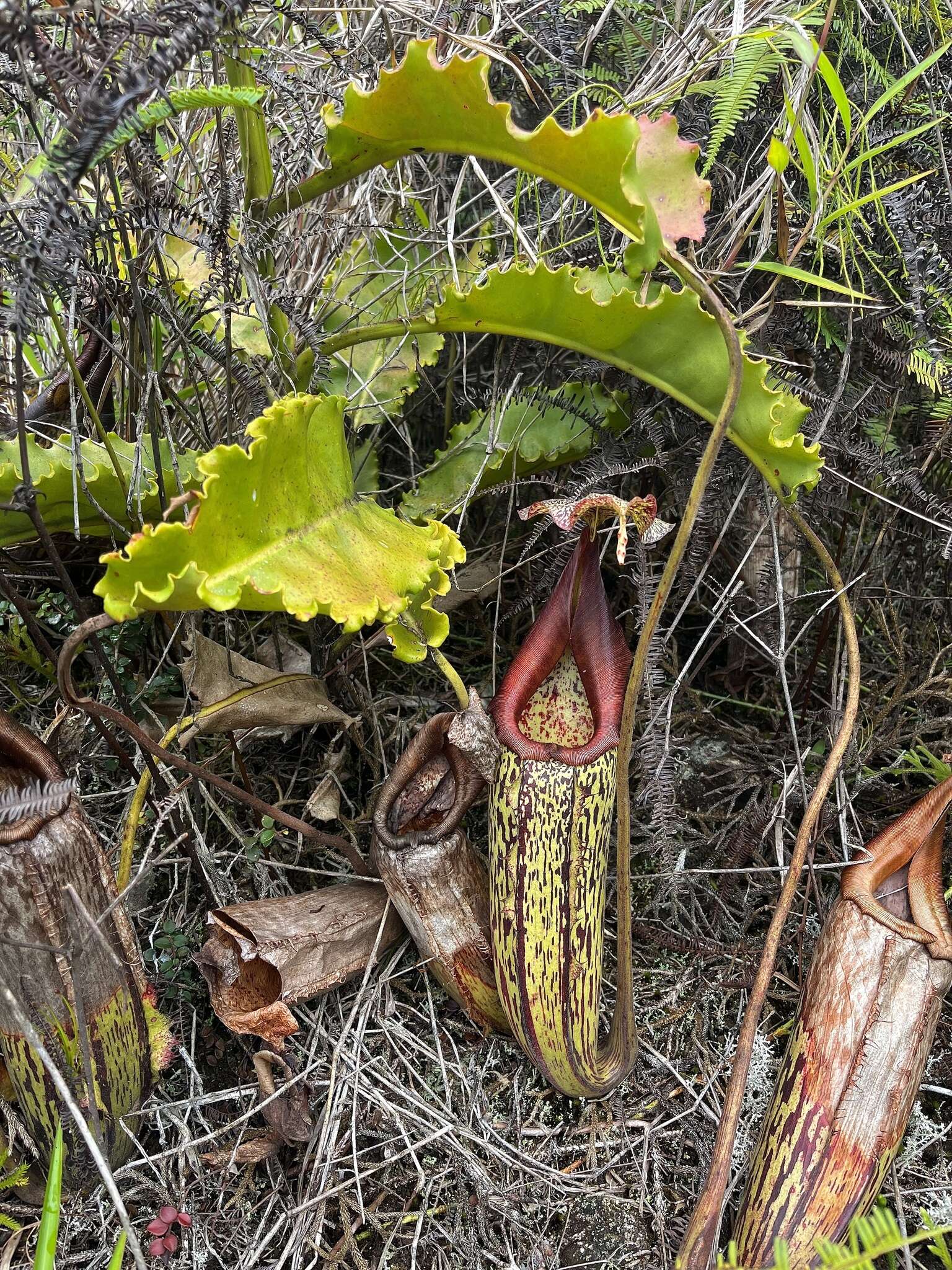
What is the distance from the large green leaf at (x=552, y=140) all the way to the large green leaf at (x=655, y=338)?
Answer: 94 mm

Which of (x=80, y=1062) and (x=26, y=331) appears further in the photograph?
(x=80, y=1062)

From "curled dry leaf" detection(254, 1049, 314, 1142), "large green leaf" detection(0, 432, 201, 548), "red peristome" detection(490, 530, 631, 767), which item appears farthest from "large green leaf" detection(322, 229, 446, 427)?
"curled dry leaf" detection(254, 1049, 314, 1142)

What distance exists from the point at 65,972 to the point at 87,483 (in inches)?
22.4

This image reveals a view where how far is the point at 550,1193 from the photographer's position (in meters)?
1.13

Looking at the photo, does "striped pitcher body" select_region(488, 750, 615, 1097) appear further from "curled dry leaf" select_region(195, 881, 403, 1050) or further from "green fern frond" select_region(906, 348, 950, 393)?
"green fern frond" select_region(906, 348, 950, 393)

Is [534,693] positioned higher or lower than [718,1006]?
higher

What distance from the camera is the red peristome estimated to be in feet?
3.96

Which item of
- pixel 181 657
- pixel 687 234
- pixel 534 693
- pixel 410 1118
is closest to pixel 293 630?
pixel 181 657

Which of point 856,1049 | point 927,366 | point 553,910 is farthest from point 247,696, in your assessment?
point 927,366

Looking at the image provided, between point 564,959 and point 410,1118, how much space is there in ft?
0.95

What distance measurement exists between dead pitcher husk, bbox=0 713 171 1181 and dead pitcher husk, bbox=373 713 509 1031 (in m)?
0.34

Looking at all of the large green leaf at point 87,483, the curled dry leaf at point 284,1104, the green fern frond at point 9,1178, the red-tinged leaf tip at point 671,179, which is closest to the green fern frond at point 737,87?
the red-tinged leaf tip at point 671,179

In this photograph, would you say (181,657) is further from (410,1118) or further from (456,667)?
(410,1118)

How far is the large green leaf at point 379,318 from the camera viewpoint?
4.32ft
